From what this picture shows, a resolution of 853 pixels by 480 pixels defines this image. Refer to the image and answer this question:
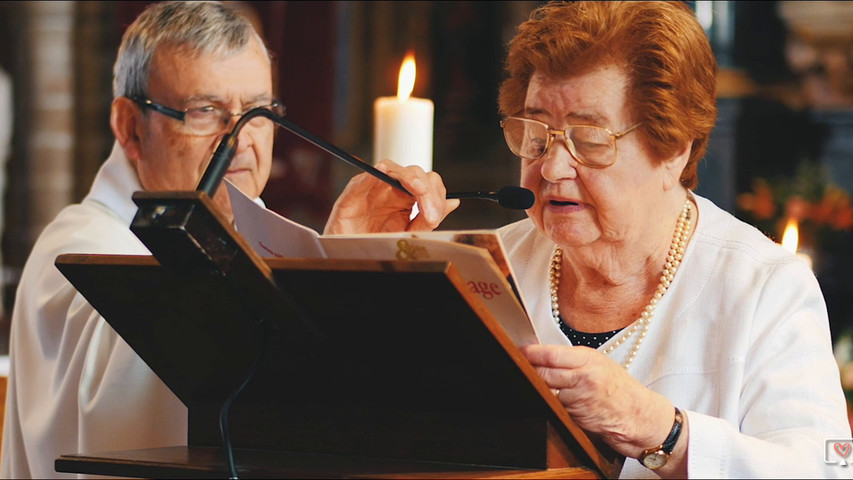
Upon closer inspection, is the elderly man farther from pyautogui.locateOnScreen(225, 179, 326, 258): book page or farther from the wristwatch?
the wristwatch

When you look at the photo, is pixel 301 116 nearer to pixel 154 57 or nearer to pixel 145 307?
pixel 154 57

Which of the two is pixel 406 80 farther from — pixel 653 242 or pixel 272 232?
pixel 272 232

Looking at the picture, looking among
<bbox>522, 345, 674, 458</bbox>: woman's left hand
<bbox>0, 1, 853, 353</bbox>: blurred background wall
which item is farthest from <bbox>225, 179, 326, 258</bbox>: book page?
<bbox>0, 1, 853, 353</bbox>: blurred background wall

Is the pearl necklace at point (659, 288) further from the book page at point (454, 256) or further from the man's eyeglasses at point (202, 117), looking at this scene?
the man's eyeglasses at point (202, 117)

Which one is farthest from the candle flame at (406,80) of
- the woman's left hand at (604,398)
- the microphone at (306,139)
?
the woman's left hand at (604,398)

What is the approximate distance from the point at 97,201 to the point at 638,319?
147 cm

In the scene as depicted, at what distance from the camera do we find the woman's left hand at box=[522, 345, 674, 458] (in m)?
1.66

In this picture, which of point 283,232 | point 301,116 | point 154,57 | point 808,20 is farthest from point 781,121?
point 283,232

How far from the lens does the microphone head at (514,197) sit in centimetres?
201

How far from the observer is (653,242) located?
2.31 m

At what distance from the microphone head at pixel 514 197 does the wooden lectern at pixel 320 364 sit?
448mm

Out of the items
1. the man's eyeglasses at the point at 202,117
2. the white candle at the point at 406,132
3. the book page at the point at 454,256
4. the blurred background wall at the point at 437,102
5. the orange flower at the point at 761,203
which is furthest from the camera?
the blurred background wall at the point at 437,102

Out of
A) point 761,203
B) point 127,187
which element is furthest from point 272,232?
point 761,203

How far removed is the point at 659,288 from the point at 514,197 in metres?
0.44
